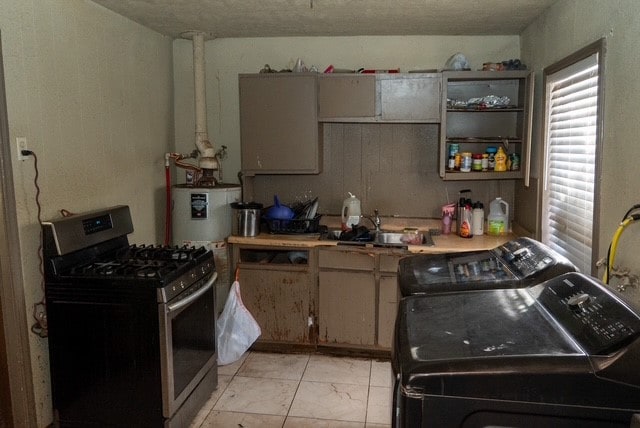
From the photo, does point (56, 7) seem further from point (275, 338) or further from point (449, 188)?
point (449, 188)

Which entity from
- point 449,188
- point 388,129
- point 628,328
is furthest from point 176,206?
point 628,328

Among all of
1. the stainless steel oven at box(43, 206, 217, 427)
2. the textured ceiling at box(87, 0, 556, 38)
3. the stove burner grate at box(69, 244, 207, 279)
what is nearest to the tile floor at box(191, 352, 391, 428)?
the stainless steel oven at box(43, 206, 217, 427)

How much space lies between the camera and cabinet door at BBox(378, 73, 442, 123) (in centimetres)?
342

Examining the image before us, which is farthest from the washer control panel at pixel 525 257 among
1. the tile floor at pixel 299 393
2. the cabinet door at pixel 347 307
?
the cabinet door at pixel 347 307

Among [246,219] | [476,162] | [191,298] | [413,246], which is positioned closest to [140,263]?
[191,298]

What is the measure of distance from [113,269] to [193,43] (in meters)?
1.98

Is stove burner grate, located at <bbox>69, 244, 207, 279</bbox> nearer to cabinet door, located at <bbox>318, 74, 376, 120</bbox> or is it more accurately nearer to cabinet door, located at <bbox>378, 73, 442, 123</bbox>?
cabinet door, located at <bbox>318, 74, 376, 120</bbox>

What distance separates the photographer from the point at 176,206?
352 centimetres

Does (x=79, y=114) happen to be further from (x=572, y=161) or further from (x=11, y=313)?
(x=572, y=161)

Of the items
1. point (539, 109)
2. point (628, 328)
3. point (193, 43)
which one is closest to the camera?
point (628, 328)

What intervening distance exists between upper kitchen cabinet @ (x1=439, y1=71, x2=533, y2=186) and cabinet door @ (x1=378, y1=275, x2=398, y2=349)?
2.74 ft

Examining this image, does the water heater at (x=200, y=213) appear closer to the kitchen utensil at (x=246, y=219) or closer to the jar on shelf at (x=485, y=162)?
the kitchen utensil at (x=246, y=219)

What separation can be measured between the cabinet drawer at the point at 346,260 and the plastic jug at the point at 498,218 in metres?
0.98

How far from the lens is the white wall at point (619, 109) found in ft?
6.35
